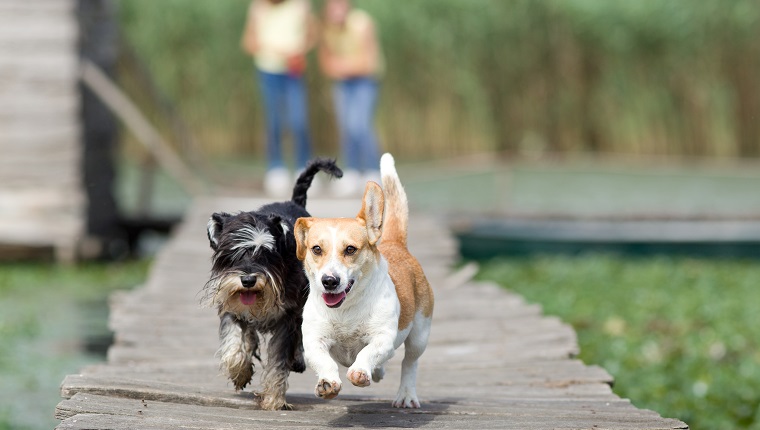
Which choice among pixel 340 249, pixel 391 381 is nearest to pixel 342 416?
pixel 340 249

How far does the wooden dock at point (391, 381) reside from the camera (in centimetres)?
459

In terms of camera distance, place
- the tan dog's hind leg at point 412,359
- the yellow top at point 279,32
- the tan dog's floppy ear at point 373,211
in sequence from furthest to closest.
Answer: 1. the yellow top at point 279,32
2. the tan dog's hind leg at point 412,359
3. the tan dog's floppy ear at point 373,211

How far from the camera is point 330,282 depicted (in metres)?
4.16

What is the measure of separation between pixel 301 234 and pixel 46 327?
6249mm

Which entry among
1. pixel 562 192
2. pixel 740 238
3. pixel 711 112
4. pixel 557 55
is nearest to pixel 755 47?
pixel 711 112

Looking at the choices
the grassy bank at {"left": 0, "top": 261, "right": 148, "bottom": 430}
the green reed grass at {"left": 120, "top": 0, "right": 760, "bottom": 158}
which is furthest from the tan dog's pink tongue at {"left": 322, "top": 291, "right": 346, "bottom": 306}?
the green reed grass at {"left": 120, "top": 0, "right": 760, "bottom": 158}

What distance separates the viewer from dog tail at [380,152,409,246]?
505 cm

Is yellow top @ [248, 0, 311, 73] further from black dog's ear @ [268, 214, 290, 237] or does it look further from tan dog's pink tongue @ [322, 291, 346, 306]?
tan dog's pink tongue @ [322, 291, 346, 306]

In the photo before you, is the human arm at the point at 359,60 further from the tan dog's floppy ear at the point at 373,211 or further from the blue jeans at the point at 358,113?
the tan dog's floppy ear at the point at 373,211

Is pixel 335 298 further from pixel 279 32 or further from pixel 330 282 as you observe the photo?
pixel 279 32

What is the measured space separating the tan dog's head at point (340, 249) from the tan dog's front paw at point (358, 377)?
23 centimetres

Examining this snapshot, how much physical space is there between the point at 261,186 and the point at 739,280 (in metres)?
4.99

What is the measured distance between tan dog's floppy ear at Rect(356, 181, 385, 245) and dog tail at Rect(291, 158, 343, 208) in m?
0.59

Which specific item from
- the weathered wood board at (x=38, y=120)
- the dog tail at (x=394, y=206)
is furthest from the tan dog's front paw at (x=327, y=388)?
the weathered wood board at (x=38, y=120)
